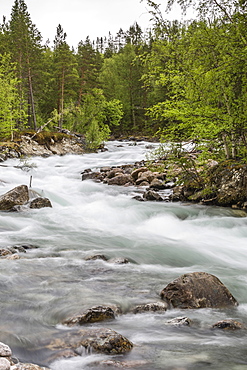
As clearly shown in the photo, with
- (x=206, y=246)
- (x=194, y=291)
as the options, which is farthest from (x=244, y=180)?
(x=194, y=291)

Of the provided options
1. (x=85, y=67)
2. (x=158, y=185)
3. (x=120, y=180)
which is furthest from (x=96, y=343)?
(x=85, y=67)

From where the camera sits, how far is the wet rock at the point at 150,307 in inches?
170

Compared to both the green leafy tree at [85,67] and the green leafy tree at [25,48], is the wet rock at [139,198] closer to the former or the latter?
the green leafy tree at [25,48]

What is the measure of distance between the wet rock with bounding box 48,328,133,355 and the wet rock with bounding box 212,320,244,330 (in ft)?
3.95

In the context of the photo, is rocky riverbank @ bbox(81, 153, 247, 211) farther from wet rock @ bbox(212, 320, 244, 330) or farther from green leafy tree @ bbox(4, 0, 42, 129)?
green leafy tree @ bbox(4, 0, 42, 129)

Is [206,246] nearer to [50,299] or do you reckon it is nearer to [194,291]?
[194,291]

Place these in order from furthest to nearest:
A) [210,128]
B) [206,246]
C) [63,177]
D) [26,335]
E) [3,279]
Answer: [63,177], [210,128], [206,246], [3,279], [26,335]

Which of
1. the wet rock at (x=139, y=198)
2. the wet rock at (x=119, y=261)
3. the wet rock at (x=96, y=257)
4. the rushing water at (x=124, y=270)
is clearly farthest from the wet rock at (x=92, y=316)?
the wet rock at (x=139, y=198)

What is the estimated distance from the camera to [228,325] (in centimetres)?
386

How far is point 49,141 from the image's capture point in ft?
91.7

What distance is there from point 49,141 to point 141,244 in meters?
21.2

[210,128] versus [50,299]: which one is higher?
[210,128]

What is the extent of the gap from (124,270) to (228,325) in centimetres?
261

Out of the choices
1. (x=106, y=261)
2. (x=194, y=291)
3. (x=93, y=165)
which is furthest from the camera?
(x=93, y=165)
